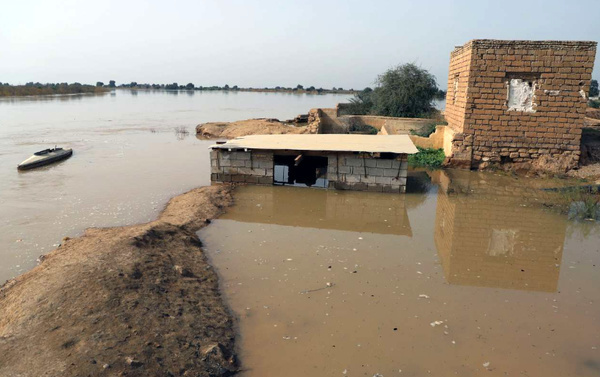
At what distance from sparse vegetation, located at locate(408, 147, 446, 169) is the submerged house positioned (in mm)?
1798

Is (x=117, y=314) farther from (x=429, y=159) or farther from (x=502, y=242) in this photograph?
Answer: (x=429, y=159)

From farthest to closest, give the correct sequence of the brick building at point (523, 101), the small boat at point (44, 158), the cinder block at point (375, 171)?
the small boat at point (44, 158) → the brick building at point (523, 101) → the cinder block at point (375, 171)

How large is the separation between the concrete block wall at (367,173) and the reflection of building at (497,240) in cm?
116

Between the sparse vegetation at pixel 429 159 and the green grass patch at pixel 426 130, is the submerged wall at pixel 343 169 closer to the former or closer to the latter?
the sparse vegetation at pixel 429 159

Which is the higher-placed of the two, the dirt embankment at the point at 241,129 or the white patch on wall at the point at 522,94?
the white patch on wall at the point at 522,94

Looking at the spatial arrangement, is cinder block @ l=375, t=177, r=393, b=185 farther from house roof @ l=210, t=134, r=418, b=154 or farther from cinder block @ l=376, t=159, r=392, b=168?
house roof @ l=210, t=134, r=418, b=154

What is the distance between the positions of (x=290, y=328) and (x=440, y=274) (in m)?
2.60

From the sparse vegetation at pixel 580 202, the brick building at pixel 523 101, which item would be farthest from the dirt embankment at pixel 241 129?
the sparse vegetation at pixel 580 202

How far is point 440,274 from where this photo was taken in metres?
6.12

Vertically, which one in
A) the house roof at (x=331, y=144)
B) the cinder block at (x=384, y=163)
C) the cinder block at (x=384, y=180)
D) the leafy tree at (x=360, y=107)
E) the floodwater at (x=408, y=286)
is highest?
the leafy tree at (x=360, y=107)

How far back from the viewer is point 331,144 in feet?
36.2

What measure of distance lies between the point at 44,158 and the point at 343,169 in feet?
34.0

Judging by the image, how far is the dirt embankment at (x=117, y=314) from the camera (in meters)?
3.68

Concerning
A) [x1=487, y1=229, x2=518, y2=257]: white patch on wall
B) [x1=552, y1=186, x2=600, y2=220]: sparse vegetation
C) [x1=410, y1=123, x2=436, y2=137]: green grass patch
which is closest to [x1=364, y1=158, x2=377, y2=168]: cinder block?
[x1=487, y1=229, x2=518, y2=257]: white patch on wall
